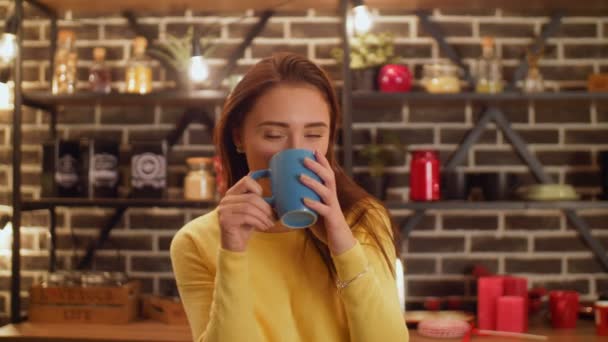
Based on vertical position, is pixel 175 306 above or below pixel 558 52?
below

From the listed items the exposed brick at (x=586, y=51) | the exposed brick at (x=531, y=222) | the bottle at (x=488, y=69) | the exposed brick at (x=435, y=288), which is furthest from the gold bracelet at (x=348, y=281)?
the exposed brick at (x=586, y=51)

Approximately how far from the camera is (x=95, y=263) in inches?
100.0

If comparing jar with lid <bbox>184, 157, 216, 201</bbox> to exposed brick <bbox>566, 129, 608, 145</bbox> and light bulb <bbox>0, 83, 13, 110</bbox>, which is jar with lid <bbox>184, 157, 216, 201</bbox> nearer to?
light bulb <bbox>0, 83, 13, 110</bbox>

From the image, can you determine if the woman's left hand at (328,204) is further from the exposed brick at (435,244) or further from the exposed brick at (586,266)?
the exposed brick at (586,266)

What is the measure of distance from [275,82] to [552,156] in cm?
175

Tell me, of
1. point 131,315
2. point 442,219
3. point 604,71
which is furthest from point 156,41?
point 604,71

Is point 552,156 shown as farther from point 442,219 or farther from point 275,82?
point 275,82


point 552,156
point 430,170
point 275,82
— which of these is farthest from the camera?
point 552,156

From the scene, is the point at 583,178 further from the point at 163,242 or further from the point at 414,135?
the point at 163,242

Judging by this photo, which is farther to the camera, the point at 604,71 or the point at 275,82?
the point at 604,71

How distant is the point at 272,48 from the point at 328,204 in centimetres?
168

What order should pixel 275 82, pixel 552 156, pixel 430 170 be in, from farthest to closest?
pixel 552 156
pixel 430 170
pixel 275 82

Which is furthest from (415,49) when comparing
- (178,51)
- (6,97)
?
(6,97)

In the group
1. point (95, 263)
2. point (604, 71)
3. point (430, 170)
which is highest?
point (604, 71)
